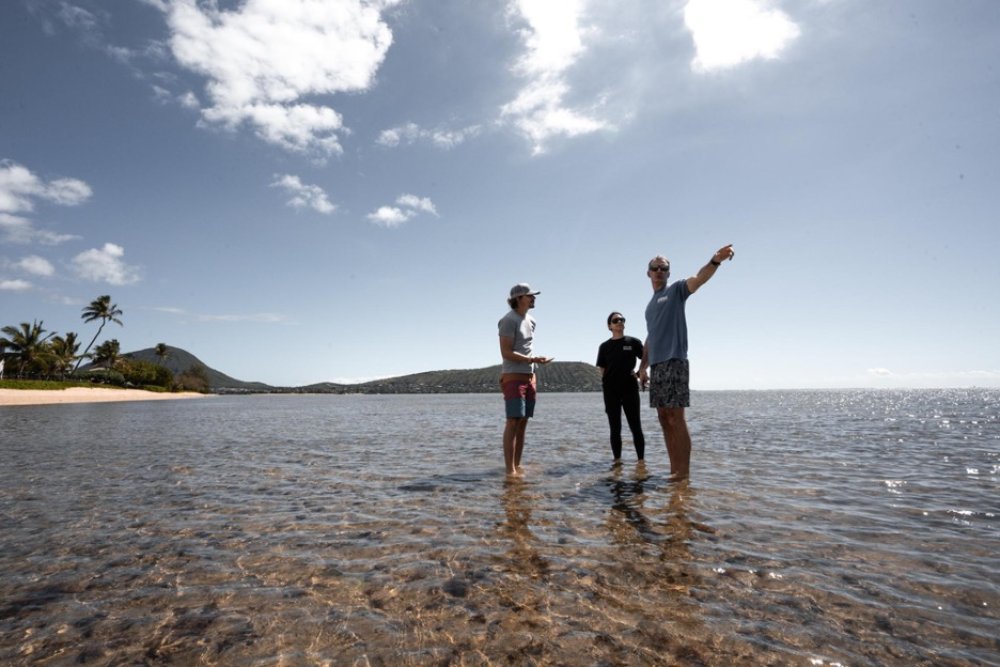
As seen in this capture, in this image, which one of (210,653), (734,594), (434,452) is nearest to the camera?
(210,653)

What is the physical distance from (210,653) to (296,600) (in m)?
0.66

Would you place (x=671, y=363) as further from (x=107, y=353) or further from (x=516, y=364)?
(x=107, y=353)

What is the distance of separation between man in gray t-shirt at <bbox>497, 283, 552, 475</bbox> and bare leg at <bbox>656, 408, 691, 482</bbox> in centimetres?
187

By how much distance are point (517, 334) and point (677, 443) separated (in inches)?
108

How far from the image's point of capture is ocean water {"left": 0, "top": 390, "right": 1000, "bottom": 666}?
8.75ft

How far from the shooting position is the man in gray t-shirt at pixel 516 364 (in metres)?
7.56

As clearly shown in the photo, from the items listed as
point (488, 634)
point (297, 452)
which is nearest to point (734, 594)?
point (488, 634)

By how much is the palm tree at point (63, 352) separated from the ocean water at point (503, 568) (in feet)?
297

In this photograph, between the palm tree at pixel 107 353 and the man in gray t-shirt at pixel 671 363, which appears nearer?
the man in gray t-shirt at pixel 671 363

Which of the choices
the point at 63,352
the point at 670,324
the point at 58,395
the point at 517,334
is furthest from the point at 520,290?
the point at 63,352

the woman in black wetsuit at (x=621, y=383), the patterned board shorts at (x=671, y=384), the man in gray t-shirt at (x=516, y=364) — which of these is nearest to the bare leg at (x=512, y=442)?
the man in gray t-shirt at (x=516, y=364)

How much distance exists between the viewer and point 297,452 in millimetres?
10930

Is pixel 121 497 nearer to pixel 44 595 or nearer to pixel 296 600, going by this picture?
pixel 44 595

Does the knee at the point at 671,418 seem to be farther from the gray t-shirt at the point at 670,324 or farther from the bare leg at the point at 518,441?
the bare leg at the point at 518,441
